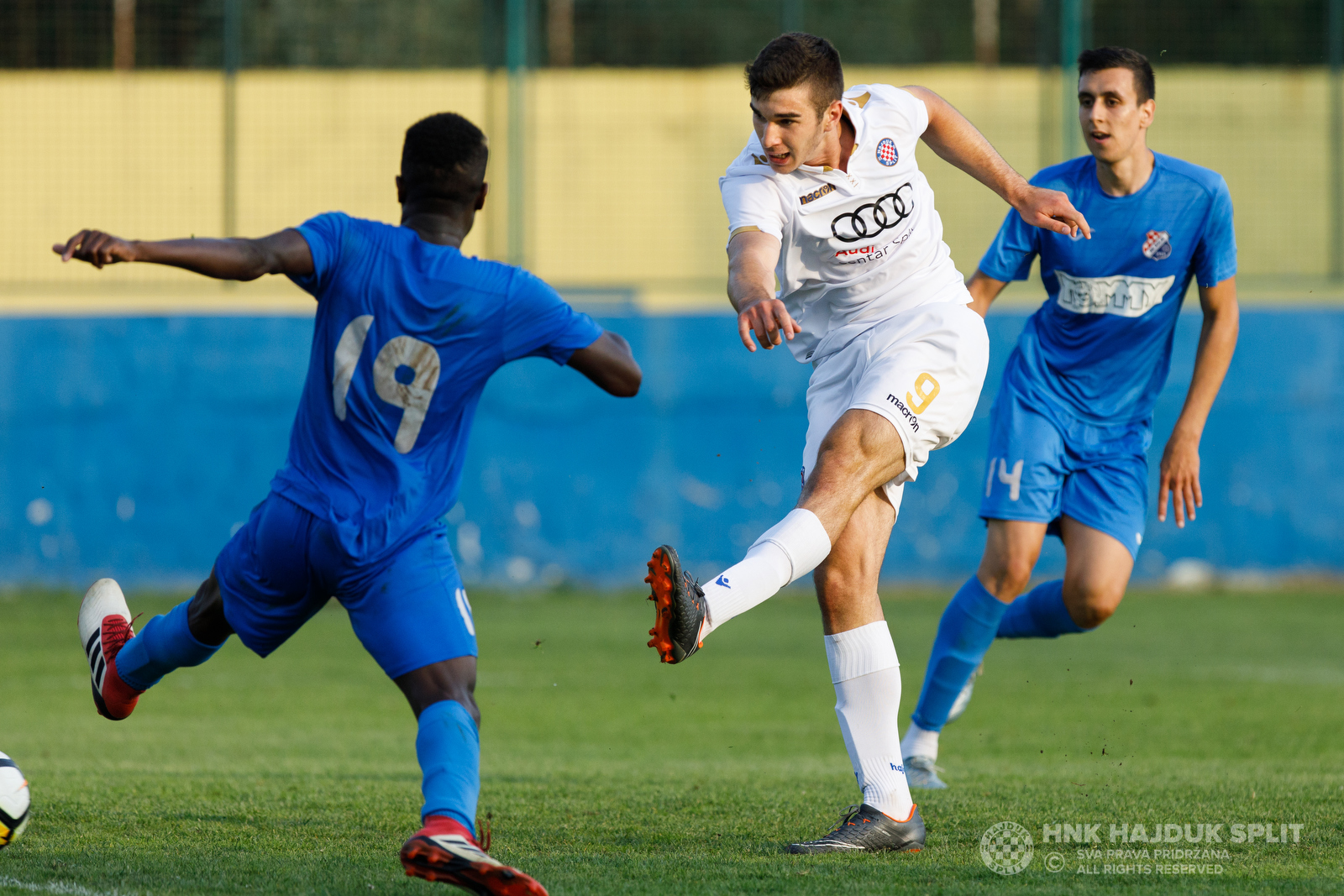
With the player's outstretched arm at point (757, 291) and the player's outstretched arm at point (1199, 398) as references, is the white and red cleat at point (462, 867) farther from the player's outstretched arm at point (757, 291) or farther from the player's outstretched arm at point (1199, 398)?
the player's outstretched arm at point (1199, 398)

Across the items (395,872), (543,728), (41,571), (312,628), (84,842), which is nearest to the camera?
(395,872)

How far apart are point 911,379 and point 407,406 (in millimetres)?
1435

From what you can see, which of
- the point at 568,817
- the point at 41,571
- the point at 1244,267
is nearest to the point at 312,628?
the point at 41,571

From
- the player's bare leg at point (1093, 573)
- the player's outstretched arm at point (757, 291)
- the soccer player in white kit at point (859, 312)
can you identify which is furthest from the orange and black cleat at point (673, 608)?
the player's bare leg at point (1093, 573)

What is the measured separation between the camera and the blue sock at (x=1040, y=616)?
5977 millimetres

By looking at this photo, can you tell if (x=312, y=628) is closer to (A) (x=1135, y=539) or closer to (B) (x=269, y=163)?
(B) (x=269, y=163)

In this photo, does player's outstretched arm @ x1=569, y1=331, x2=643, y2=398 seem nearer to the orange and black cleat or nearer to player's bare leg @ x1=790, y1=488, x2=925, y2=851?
the orange and black cleat

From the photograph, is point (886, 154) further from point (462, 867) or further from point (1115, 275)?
point (462, 867)

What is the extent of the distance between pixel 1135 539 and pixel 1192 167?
4.60 ft

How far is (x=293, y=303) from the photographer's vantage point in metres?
15.4

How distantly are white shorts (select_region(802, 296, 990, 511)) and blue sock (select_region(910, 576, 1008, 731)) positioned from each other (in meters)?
1.25

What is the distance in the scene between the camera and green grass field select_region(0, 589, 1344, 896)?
4.07 m

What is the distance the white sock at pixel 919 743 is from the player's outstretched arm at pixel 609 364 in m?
2.41
